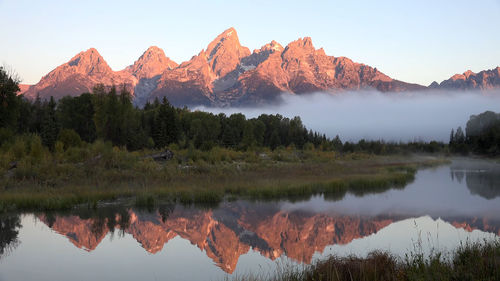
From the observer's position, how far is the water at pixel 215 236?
12352mm

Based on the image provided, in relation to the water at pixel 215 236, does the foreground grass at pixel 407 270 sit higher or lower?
higher

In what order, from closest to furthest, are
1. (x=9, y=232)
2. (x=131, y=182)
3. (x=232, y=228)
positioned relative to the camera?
(x=9, y=232) < (x=232, y=228) < (x=131, y=182)

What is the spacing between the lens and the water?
40.5ft

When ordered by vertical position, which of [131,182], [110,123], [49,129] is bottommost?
[131,182]

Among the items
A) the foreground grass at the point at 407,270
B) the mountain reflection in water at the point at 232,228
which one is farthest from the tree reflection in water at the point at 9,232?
the foreground grass at the point at 407,270

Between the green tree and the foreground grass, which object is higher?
the green tree

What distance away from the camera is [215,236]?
54.9 ft

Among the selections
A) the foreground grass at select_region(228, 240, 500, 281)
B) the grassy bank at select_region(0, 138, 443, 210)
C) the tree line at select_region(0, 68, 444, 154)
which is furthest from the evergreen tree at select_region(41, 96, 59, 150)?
the foreground grass at select_region(228, 240, 500, 281)

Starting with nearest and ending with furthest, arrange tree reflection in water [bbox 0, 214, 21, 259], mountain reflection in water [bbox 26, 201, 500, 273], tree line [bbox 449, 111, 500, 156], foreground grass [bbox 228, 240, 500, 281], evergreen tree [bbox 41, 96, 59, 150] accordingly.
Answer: foreground grass [bbox 228, 240, 500, 281]
tree reflection in water [bbox 0, 214, 21, 259]
mountain reflection in water [bbox 26, 201, 500, 273]
evergreen tree [bbox 41, 96, 59, 150]
tree line [bbox 449, 111, 500, 156]

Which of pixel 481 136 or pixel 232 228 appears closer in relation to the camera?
pixel 232 228

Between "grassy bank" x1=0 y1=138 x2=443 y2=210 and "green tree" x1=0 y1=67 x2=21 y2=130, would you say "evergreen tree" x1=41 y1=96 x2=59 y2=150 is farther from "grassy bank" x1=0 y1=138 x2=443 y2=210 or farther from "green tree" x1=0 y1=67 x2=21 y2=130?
"grassy bank" x1=0 y1=138 x2=443 y2=210

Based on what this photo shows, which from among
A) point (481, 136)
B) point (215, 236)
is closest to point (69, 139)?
point (215, 236)

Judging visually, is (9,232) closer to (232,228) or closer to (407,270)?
(232,228)

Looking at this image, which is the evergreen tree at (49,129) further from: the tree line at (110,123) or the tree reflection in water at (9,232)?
the tree reflection in water at (9,232)
